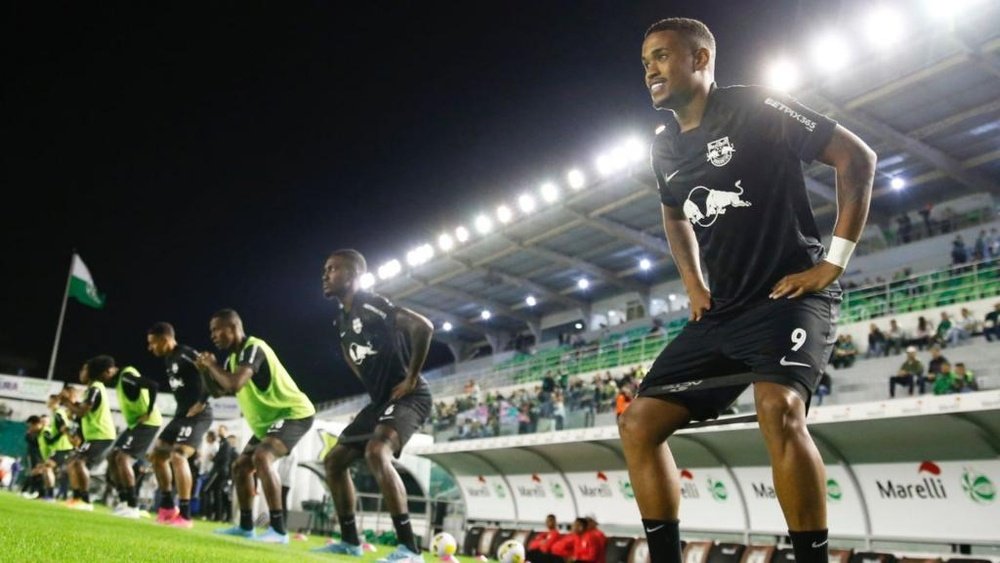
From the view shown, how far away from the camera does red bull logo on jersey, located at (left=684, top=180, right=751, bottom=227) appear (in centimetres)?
310

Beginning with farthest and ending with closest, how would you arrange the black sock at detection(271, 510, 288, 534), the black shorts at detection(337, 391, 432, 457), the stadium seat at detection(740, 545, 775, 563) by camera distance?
1. the stadium seat at detection(740, 545, 775, 563)
2. the black sock at detection(271, 510, 288, 534)
3. the black shorts at detection(337, 391, 432, 457)

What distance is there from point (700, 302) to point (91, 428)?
35.1 feet

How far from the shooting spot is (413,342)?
21.4 ft

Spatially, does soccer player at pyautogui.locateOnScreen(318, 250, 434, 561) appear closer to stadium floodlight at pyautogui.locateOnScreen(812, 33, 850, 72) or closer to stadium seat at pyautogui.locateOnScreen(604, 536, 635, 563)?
stadium seat at pyautogui.locateOnScreen(604, 536, 635, 563)

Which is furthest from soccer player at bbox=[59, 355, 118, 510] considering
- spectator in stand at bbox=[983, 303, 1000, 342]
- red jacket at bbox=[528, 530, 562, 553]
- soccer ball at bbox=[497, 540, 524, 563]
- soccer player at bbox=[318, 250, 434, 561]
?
spectator in stand at bbox=[983, 303, 1000, 342]

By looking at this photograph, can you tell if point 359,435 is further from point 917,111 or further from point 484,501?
point 917,111

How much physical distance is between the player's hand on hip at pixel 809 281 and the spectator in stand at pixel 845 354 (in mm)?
15336

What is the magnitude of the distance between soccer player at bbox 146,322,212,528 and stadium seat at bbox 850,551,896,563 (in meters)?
7.99

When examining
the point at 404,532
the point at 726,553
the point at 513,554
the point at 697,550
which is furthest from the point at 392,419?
the point at 697,550

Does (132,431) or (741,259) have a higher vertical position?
(741,259)

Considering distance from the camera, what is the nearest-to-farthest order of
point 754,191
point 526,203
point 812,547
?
point 812,547, point 754,191, point 526,203

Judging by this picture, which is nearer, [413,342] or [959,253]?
[413,342]

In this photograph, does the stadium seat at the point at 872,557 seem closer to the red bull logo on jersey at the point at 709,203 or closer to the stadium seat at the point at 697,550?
the stadium seat at the point at 697,550

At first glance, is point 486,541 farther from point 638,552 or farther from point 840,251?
point 840,251
